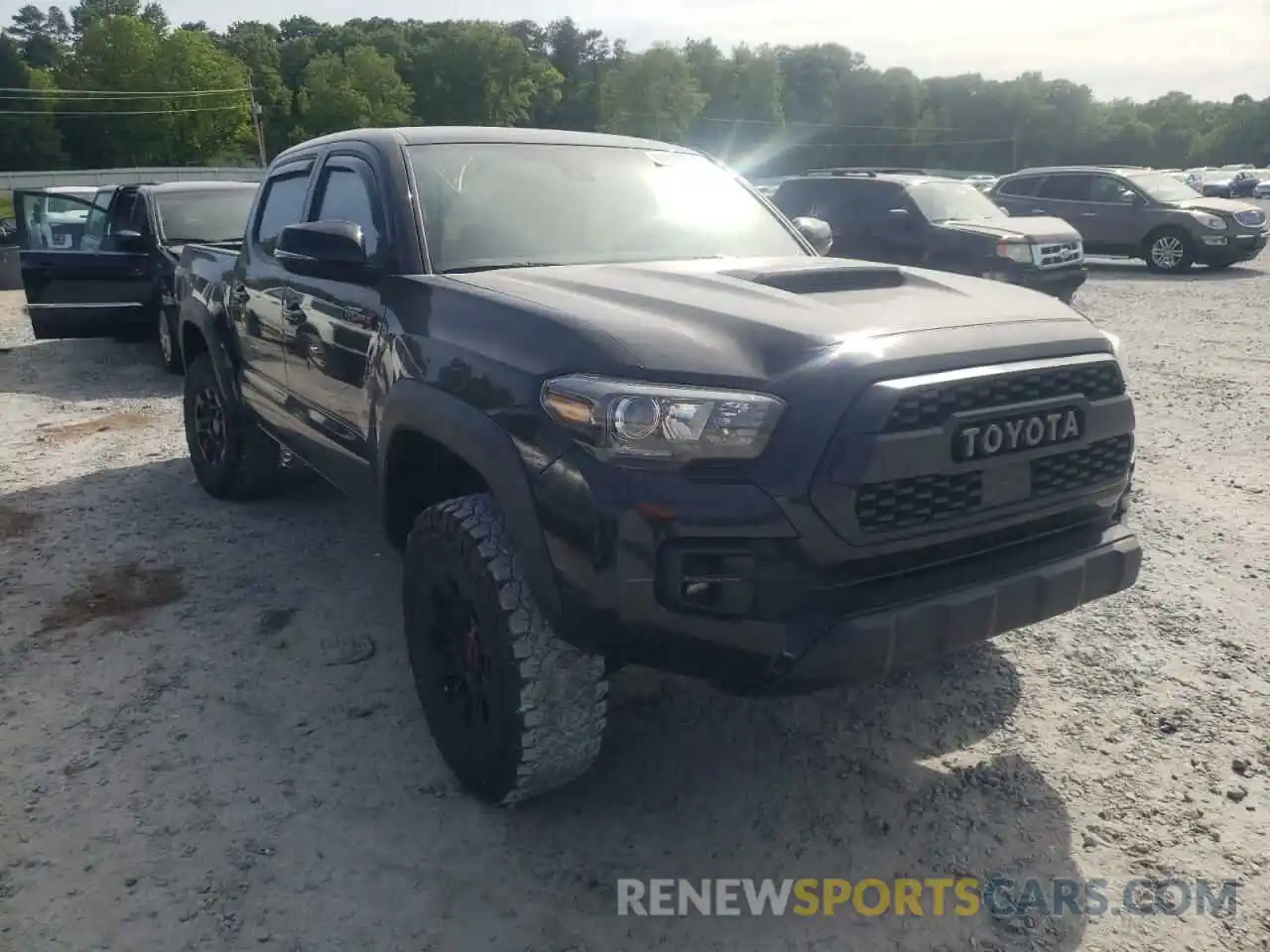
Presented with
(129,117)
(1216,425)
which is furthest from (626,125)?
(1216,425)

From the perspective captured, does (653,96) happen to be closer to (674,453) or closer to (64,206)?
(64,206)

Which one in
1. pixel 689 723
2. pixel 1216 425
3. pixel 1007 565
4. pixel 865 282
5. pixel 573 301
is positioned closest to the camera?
pixel 1007 565

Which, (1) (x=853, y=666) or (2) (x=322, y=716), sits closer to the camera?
A: (1) (x=853, y=666)

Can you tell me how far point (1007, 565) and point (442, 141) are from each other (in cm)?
239

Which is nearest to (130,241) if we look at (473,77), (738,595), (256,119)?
(738,595)

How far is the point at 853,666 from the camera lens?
2354 mm

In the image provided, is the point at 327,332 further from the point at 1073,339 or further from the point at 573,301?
the point at 1073,339

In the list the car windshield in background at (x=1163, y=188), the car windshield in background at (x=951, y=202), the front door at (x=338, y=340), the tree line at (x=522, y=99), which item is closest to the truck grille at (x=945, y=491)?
the front door at (x=338, y=340)

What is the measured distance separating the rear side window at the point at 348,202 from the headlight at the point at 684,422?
1449mm

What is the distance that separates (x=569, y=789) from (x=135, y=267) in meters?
7.83

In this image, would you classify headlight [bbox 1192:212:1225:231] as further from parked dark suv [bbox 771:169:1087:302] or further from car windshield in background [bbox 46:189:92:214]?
car windshield in background [bbox 46:189:92:214]

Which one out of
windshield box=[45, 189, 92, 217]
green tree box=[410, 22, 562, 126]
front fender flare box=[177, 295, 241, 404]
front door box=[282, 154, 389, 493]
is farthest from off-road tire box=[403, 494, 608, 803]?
green tree box=[410, 22, 562, 126]

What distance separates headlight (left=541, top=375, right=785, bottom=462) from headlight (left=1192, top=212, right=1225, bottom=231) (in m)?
16.3

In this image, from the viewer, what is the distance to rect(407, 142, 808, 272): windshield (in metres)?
3.46
